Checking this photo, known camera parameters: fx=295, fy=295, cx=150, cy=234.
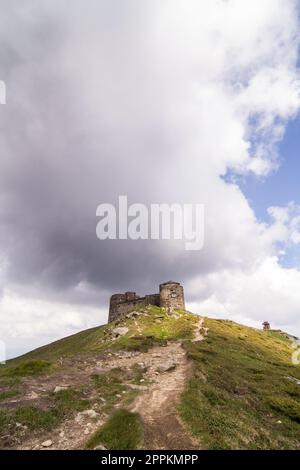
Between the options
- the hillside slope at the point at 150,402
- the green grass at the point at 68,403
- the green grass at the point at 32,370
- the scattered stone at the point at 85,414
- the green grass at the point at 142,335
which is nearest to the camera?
the hillside slope at the point at 150,402

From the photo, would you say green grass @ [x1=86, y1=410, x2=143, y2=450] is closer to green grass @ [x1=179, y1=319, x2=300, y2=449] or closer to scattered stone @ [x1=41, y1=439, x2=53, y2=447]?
scattered stone @ [x1=41, y1=439, x2=53, y2=447]

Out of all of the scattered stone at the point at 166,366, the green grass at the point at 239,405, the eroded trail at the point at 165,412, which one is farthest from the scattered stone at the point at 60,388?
the scattered stone at the point at 166,366

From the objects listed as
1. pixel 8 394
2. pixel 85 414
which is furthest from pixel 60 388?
pixel 85 414

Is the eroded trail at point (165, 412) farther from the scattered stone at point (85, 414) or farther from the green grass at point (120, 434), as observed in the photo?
the scattered stone at point (85, 414)

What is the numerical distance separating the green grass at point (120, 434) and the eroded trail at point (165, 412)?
1.47ft

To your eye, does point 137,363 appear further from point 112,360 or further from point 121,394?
point 121,394

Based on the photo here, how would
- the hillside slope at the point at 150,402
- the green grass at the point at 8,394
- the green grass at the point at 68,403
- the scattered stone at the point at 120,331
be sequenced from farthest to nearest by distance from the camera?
the scattered stone at the point at 120,331, the green grass at the point at 8,394, the green grass at the point at 68,403, the hillside slope at the point at 150,402

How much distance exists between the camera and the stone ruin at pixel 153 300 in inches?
2744

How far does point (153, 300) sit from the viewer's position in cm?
7306

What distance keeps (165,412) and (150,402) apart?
2.12m

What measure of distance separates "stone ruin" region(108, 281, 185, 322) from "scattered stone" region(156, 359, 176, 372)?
3619cm

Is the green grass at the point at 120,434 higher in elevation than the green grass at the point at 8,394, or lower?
lower

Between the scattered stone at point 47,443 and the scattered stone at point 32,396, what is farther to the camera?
the scattered stone at point 32,396

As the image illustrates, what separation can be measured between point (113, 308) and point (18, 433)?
209 feet
